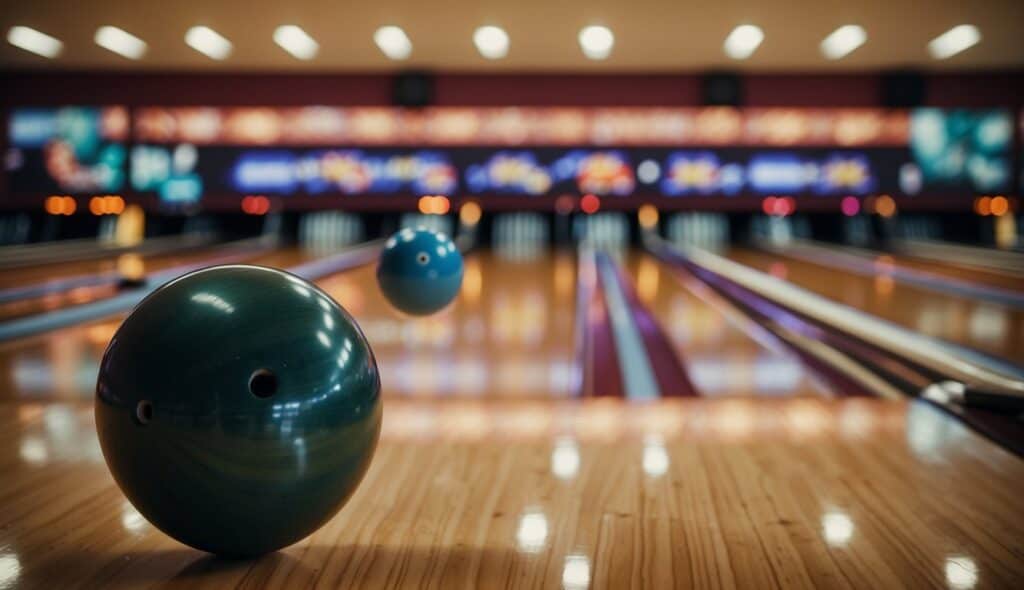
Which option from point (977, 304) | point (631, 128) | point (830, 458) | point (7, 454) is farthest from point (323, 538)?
point (631, 128)

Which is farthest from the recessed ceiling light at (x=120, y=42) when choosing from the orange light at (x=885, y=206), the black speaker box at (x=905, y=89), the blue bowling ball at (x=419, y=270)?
the orange light at (x=885, y=206)

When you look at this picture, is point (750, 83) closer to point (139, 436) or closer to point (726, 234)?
→ point (726, 234)

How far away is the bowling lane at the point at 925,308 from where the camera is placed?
4.22 meters

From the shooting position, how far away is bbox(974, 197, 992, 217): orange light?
1067 cm

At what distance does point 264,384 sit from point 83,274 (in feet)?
19.7

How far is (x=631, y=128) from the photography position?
35.2 feet

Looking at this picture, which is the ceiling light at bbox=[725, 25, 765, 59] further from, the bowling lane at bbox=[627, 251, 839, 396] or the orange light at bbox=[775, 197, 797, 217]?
the bowling lane at bbox=[627, 251, 839, 396]

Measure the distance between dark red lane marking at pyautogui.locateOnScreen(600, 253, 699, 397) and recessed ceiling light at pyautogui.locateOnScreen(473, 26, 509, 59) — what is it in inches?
139

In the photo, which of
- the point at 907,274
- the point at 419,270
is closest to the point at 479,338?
the point at 419,270

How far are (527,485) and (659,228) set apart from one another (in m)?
9.84

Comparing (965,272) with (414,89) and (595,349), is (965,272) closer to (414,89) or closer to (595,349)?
(595,349)

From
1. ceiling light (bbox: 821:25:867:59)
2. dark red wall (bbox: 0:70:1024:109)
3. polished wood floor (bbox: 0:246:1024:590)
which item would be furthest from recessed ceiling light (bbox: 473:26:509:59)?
polished wood floor (bbox: 0:246:1024:590)

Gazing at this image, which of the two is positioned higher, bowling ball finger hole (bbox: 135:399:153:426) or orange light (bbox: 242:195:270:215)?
orange light (bbox: 242:195:270:215)

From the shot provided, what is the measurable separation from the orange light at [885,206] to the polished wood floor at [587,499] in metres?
7.97
